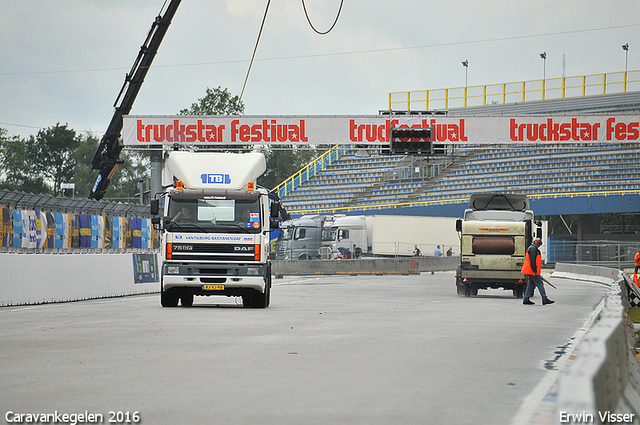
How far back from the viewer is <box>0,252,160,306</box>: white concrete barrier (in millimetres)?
19594

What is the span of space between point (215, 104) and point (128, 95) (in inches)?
2065

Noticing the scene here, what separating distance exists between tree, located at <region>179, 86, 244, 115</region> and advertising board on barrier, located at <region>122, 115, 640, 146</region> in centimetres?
5486

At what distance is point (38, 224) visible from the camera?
23.2 metres

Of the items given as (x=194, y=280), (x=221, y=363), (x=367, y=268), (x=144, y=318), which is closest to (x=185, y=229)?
(x=194, y=280)

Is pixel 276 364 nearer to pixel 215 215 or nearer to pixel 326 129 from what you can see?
pixel 215 215

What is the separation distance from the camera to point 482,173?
206 ft

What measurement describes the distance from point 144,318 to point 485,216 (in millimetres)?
15198

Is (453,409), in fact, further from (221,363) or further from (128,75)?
(128,75)

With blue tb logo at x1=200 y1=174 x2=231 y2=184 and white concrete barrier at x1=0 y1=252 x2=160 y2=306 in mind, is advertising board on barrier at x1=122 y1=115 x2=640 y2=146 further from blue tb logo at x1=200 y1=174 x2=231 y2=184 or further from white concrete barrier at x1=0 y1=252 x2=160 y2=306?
blue tb logo at x1=200 y1=174 x2=231 y2=184

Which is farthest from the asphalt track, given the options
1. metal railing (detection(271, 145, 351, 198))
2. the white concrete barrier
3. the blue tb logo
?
metal railing (detection(271, 145, 351, 198))

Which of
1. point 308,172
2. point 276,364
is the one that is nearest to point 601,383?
point 276,364

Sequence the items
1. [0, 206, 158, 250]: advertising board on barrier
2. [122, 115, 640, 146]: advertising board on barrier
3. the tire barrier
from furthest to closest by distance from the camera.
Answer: [122, 115, 640, 146]: advertising board on barrier < [0, 206, 158, 250]: advertising board on barrier < the tire barrier

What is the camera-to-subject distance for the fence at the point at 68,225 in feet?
71.1

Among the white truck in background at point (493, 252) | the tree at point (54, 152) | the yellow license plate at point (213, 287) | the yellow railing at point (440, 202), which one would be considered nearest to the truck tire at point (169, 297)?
the yellow license plate at point (213, 287)
